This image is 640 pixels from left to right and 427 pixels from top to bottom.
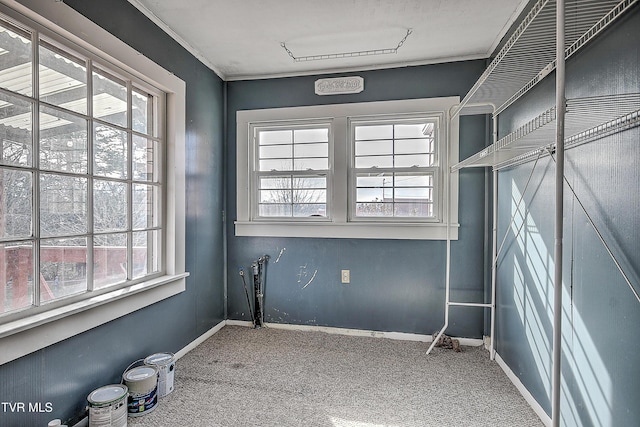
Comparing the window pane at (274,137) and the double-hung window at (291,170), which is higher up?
the window pane at (274,137)

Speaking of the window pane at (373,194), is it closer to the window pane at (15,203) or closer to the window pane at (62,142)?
the window pane at (62,142)

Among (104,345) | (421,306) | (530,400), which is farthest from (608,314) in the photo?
(104,345)

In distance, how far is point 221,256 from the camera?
10.2 feet

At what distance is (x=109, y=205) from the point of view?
1.93 meters

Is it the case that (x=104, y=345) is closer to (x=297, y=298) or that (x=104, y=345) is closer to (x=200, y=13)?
(x=297, y=298)

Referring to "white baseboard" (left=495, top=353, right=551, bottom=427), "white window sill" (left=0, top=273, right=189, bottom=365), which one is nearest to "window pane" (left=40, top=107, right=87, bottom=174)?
"white window sill" (left=0, top=273, right=189, bottom=365)

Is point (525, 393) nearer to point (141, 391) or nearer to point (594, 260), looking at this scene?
point (594, 260)

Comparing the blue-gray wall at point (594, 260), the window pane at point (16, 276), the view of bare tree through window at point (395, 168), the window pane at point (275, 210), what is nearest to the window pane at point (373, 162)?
the view of bare tree through window at point (395, 168)

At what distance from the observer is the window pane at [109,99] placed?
1.84 meters

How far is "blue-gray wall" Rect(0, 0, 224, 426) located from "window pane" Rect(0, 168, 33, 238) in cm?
56

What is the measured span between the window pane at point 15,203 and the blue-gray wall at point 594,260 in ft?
7.90

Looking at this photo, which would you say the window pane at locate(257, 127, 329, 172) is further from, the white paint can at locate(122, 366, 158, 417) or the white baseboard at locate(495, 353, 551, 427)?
the white baseboard at locate(495, 353, 551, 427)

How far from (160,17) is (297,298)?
2415mm

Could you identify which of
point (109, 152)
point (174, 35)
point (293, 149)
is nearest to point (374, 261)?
point (293, 149)
